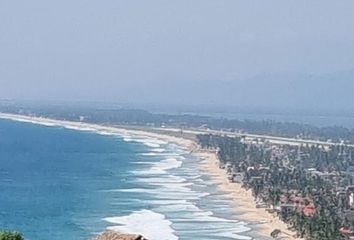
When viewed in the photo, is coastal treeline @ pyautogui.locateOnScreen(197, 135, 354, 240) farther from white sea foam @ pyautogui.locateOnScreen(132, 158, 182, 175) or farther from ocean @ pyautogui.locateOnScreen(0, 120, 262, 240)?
white sea foam @ pyautogui.locateOnScreen(132, 158, 182, 175)

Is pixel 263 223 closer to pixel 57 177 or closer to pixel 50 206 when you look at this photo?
pixel 50 206

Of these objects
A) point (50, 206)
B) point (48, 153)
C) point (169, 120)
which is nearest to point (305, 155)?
point (48, 153)

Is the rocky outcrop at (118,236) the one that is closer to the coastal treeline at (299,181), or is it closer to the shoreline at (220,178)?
the coastal treeline at (299,181)

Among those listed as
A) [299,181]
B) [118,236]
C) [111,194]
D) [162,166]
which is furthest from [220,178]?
[118,236]

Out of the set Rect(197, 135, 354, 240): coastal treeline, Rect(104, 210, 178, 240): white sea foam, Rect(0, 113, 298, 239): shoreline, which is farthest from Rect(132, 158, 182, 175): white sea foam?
Rect(104, 210, 178, 240): white sea foam

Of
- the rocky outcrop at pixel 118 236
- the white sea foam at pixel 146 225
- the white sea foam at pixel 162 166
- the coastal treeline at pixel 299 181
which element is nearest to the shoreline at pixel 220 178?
the coastal treeline at pixel 299 181

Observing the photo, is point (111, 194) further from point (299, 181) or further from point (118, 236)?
point (118, 236)
